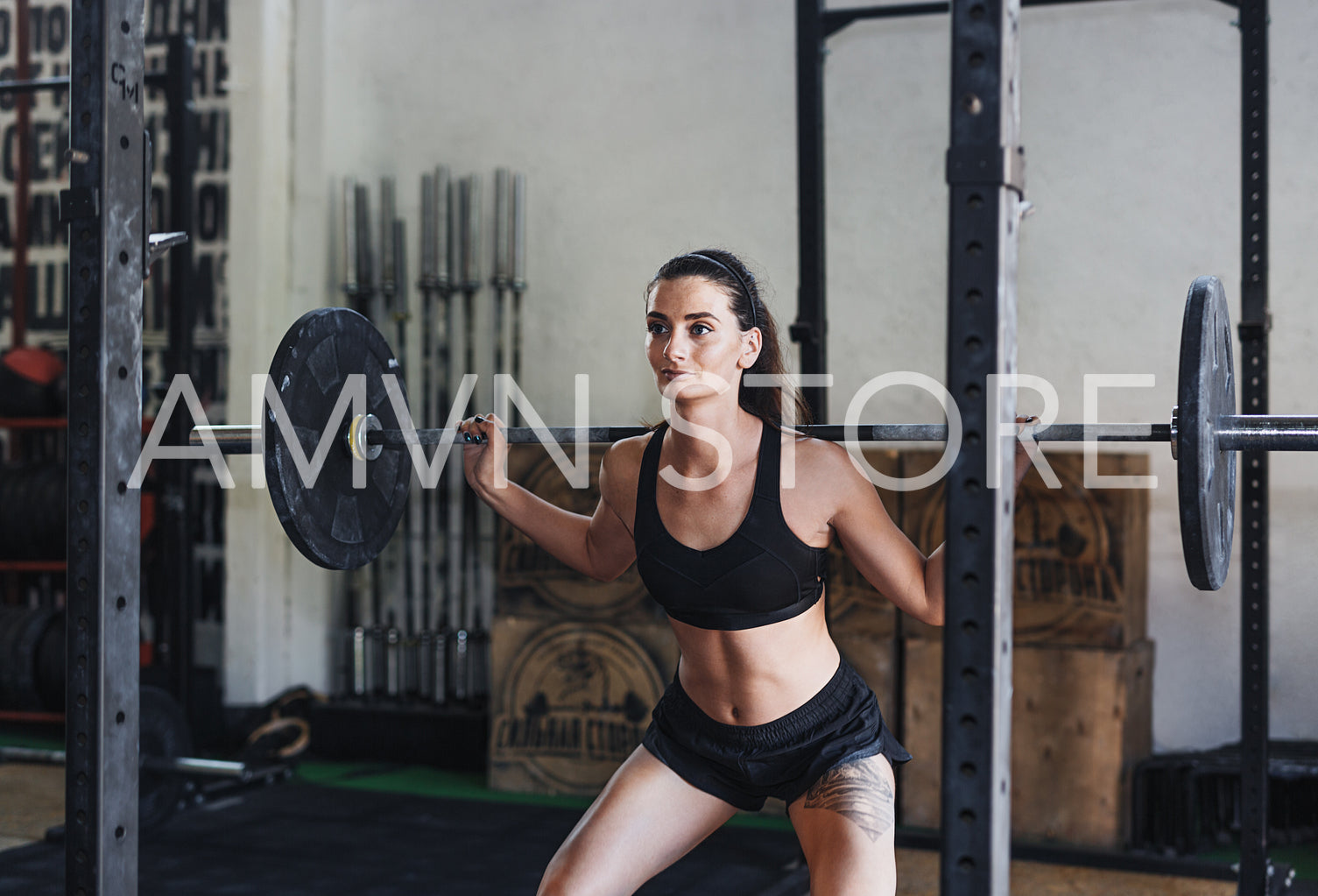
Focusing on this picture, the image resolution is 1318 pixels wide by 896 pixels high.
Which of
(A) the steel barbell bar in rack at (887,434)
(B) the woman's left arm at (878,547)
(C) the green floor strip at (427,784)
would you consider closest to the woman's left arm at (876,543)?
(B) the woman's left arm at (878,547)

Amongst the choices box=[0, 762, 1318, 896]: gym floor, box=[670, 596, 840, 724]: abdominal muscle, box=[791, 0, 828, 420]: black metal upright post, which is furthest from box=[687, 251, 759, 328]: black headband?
box=[0, 762, 1318, 896]: gym floor

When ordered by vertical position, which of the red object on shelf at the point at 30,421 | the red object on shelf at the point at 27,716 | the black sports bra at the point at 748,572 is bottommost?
the red object on shelf at the point at 27,716

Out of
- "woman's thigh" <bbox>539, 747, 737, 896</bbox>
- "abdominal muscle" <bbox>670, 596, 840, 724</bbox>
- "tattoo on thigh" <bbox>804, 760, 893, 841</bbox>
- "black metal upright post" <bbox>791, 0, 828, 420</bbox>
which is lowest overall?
"woman's thigh" <bbox>539, 747, 737, 896</bbox>

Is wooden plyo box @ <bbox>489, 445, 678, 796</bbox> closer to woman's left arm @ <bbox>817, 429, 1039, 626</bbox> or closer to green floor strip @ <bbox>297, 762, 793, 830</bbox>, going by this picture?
green floor strip @ <bbox>297, 762, 793, 830</bbox>

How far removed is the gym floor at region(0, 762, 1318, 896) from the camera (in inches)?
127

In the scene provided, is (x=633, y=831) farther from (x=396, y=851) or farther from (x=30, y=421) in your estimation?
(x=30, y=421)

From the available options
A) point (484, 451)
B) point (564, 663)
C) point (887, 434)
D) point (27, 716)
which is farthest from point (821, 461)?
point (27, 716)

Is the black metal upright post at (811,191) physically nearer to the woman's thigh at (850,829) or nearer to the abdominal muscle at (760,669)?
the abdominal muscle at (760,669)

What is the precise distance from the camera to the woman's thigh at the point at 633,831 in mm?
1828

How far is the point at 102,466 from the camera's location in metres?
1.64

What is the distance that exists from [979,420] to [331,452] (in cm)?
141

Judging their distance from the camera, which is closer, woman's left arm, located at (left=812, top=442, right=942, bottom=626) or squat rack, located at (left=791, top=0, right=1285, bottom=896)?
squat rack, located at (left=791, top=0, right=1285, bottom=896)

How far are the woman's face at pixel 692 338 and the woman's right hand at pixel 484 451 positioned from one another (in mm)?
401

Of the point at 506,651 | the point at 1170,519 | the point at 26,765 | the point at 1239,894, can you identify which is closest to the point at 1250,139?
the point at 1170,519
